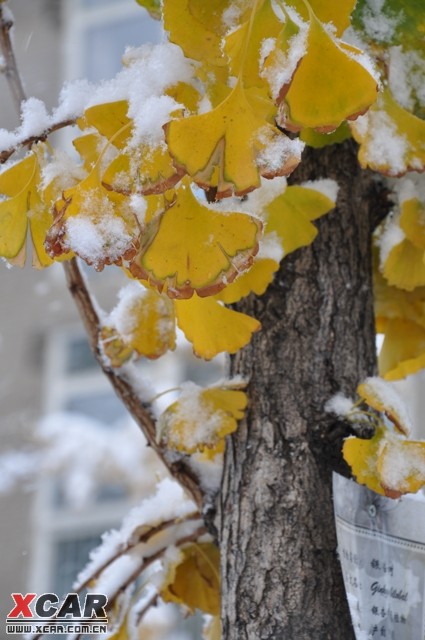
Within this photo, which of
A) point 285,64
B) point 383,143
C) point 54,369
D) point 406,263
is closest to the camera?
point 285,64

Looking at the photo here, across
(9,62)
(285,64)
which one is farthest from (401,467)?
(9,62)

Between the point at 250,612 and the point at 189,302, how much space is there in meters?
0.20

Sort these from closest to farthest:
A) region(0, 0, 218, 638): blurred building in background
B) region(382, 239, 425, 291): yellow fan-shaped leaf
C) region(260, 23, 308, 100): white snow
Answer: region(260, 23, 308, 100): white snow < region(382, 239, 425, 291): yellow fan-shaped leaf < region(0, 0, 218, 638): blurred building in background

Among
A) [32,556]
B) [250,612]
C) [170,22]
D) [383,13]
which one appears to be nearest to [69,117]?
[170,22]

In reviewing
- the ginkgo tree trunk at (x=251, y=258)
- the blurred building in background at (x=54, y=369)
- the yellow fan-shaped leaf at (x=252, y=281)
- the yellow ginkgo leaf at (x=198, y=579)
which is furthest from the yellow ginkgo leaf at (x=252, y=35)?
the blurred building in background at (x=54, y=369)

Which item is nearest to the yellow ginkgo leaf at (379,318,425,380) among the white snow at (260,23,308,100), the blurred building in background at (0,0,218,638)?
the white snow at (260,23,308,100)

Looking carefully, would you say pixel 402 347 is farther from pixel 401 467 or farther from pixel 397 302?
pixel 401 467

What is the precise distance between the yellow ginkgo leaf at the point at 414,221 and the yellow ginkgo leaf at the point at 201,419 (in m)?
0.15

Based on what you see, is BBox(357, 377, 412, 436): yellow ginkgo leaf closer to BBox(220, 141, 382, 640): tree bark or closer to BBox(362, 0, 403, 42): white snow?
BBox(220, 141, 382, 640): tree bark

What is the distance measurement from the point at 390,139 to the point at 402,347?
0.77 ft

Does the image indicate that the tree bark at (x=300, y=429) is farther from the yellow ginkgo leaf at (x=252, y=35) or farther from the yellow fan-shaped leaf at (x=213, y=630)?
the yellow ginkgo leaf at (x=252, y=35)

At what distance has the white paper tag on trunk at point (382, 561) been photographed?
54cm

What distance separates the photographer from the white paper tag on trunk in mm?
541

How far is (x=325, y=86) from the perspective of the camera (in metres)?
0.40
